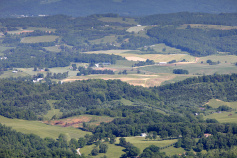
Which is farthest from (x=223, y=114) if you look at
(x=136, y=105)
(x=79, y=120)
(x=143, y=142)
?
(x=143, y=142)

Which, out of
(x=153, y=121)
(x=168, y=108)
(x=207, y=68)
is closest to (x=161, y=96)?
(x=168, y=108)

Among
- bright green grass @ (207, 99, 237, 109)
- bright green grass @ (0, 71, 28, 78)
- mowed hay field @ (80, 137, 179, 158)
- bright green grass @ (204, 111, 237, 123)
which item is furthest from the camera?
bright green grass @ (0, 71, 28, 78)

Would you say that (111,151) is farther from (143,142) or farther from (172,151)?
(172,151)

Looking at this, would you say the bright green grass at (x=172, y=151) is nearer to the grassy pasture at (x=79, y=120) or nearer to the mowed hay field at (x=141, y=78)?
the grassy pasture at (x=79, y=120)

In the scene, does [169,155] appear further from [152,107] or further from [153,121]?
[152,107]

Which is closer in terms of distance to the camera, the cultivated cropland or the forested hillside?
the cultivated cropland

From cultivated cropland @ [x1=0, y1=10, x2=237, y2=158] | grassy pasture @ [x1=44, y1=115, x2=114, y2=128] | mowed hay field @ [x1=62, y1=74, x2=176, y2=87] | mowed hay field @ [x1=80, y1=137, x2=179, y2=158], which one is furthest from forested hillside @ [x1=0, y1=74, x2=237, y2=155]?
mowed hay field @ [x1=62, y1=74, x2=176, y2=87]

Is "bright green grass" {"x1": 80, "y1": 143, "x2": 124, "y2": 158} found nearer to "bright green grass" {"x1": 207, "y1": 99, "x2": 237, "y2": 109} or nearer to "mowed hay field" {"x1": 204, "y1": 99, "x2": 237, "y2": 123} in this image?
"mowed hay field" {"x1": 204, "y1": 99, "x2": 237, "y2": 123}

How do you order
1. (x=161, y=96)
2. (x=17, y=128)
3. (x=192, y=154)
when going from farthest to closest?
(x=161, y=96) < (x=17, y=128) < (x=192, y=154)
